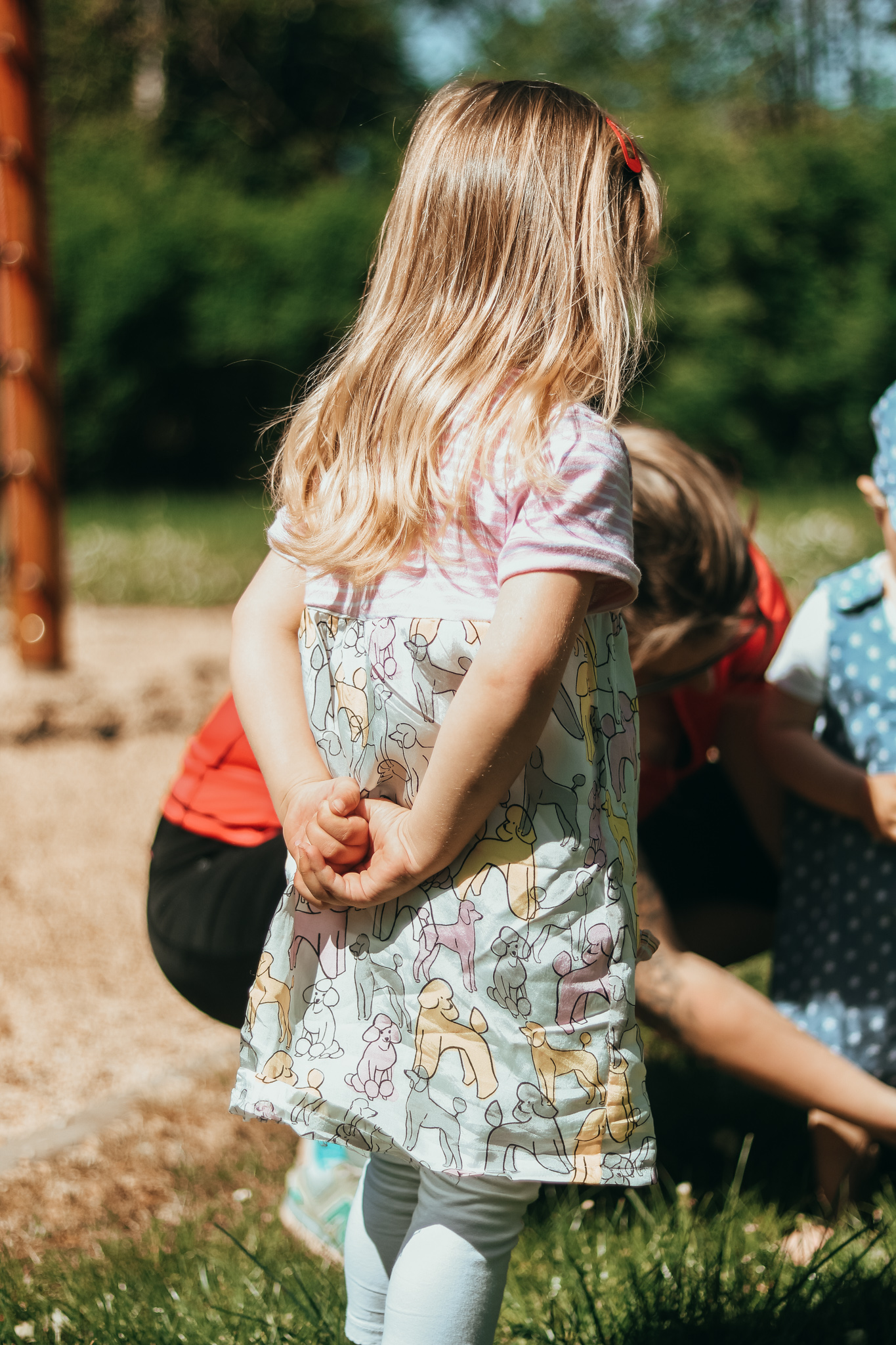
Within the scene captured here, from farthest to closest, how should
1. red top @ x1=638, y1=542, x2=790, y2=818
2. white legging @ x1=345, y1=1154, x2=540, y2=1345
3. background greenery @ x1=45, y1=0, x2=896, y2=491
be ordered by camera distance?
1. background greenery @ x1=45, y1=0, x2=896, y2=491
2. red top @ x1=638, y1=542, x2=790, y2=818
3. white legging @ x1=345, y1=1154, x2=540, y2=1345

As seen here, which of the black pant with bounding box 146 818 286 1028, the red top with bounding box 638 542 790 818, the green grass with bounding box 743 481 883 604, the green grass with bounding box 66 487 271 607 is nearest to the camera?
the black pant with bounding box 146 818 286 1028

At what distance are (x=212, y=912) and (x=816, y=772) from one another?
0.87 metres

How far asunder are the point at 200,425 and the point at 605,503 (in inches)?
555

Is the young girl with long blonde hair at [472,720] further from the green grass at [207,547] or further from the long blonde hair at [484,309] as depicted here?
the green grass at [207,547]

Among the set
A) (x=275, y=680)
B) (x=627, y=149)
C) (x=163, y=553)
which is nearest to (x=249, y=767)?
(x=275, y=680)

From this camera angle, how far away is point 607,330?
122 cm

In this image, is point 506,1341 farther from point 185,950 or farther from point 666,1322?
point 185,950

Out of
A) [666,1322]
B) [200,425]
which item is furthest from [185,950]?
[200,425]

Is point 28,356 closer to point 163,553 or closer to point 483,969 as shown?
point 163,553

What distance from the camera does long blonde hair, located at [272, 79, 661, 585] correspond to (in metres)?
1.21

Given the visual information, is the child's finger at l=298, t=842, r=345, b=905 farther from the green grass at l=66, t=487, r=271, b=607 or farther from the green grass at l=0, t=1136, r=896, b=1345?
the green grass at l=66, t=487, r=271, b=607

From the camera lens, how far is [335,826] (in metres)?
1.18

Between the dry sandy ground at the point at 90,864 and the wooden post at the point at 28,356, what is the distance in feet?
0.93

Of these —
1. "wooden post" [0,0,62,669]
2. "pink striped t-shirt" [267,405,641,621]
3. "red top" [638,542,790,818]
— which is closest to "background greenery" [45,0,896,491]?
"wooden post" [0,0,62,669]
